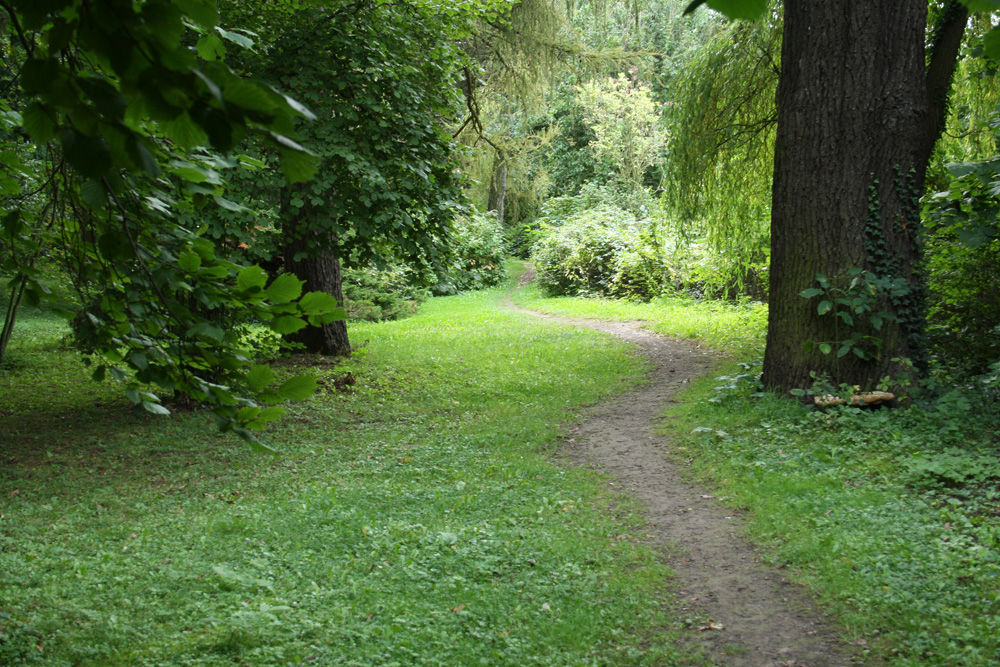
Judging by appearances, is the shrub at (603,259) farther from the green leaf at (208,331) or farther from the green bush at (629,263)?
the green leaf at (208,331)

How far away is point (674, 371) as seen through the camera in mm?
9531

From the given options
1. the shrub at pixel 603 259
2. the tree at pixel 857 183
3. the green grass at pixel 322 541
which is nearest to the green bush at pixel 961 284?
the tree at pixel 857 183

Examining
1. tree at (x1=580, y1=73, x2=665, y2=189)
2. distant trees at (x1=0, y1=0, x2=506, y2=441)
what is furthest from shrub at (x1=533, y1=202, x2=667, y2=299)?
distant trees at (x1=0, y1=0, x2=506, y2=441)

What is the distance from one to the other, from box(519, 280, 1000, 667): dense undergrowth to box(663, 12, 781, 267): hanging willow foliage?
350 centimetres

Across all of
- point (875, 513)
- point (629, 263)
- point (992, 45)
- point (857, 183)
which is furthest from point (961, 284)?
point (629, 263)

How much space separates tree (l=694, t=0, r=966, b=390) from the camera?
6.03m

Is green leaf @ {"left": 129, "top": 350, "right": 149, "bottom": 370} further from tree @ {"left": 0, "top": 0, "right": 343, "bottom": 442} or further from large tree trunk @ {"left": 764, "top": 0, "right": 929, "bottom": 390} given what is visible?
large tree trunk @ {"left": 764, "top": 0, "right": 929, "bottom": 390}

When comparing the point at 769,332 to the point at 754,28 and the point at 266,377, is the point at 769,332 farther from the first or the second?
the point at 266,377

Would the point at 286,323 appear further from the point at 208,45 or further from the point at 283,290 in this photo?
the point at 208,45

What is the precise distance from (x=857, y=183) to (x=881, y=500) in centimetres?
309

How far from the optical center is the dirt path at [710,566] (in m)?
3.31

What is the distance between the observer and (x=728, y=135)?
349 inches

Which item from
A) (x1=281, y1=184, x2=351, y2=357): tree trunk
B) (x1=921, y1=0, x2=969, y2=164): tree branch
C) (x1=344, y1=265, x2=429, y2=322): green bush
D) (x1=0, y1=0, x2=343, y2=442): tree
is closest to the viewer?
(x1=0, y1=0, x2=343, y2=442): tree

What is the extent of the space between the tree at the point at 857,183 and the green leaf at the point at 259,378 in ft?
17.9
